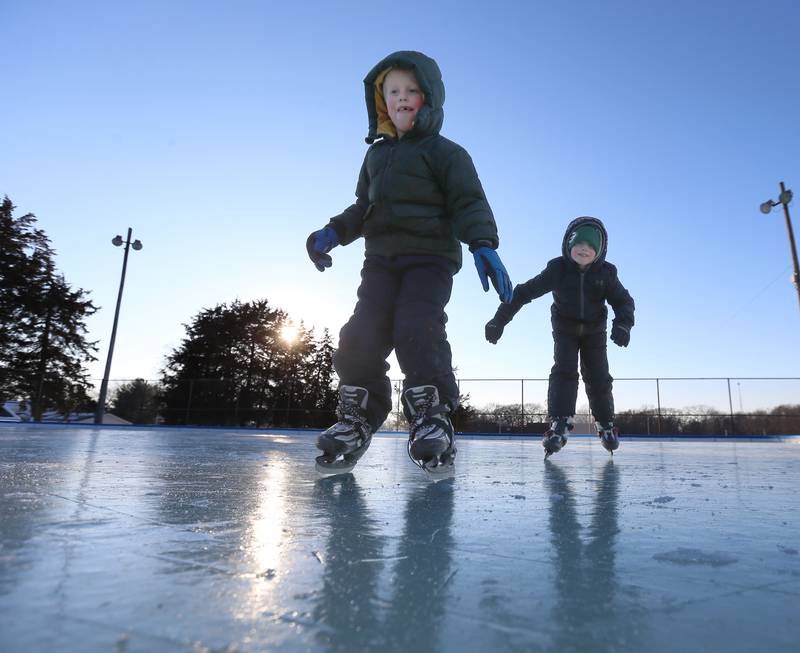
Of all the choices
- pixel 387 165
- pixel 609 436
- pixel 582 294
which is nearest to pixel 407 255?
pixel 387 165

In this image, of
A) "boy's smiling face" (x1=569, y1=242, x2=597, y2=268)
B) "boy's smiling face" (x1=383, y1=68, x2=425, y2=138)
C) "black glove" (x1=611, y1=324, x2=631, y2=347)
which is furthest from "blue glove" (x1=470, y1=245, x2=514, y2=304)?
"boy's smiling face" (x1=569, y1=242, x2=597, y2=268)

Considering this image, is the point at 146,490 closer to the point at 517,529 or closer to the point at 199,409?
the point at 517,529

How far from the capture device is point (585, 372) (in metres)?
3.95

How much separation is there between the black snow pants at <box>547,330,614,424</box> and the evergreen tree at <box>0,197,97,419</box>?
20.7 metres

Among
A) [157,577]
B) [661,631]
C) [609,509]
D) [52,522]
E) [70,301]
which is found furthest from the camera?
[70,301]

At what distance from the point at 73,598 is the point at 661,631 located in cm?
57

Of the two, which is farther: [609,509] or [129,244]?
[129,244]

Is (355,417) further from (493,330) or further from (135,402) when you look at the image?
(135,402)

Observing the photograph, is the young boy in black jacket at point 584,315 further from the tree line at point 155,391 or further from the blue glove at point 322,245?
the tree line at point 155,391

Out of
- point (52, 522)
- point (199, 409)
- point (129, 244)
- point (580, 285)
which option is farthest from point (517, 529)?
point (199, 409)

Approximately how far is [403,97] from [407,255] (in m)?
0.84

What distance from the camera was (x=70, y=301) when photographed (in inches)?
797

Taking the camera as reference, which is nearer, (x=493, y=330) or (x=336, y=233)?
(x=336, y=233)

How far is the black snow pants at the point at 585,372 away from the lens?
12.4 feet
